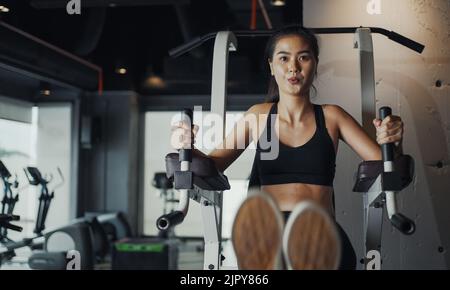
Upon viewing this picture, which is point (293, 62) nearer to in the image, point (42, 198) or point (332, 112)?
point (332, 112)

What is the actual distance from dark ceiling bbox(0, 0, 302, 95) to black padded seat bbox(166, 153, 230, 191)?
0.60 meters

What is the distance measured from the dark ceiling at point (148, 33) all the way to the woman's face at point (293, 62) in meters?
0.41

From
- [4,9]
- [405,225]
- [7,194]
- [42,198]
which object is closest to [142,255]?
[42,198]

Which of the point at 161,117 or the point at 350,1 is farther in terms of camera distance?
the point at 161,117

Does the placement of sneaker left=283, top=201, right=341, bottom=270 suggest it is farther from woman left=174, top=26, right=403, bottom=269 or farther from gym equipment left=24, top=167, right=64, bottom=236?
gym equipment left=24, top=167, right=64, bottom=236

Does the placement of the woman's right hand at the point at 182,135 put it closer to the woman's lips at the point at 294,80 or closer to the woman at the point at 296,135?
the woman at the point at 296,135

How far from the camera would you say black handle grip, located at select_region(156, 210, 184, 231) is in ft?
4.06

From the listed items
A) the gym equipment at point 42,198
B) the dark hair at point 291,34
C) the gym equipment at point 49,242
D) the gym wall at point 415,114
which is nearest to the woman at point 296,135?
the dark hair at point 291,34

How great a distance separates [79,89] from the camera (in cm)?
407

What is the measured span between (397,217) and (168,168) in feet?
2.05

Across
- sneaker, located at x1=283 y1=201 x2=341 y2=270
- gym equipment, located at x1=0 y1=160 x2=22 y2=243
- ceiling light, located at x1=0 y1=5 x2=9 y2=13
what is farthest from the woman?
ceiling light, located at x1=0 y1=5 x2=9 y2=13

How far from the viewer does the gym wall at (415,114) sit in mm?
2027
